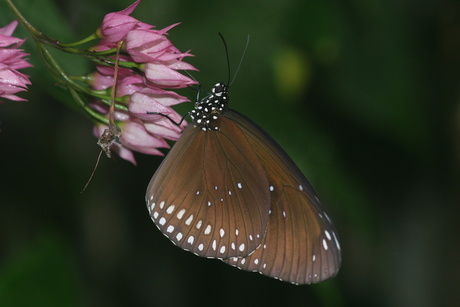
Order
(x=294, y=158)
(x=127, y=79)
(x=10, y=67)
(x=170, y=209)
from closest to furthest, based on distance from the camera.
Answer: (x=10, y=67) < (x=127, y=79) < (x=170, y=209) < (x=294, y=158)

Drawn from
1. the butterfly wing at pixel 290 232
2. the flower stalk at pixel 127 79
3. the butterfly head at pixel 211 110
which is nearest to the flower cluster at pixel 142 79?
the flower stalk at pixel 127 79

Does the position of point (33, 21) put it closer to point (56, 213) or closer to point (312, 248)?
point (312, 248)

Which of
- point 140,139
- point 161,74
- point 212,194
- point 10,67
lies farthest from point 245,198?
point 10,67

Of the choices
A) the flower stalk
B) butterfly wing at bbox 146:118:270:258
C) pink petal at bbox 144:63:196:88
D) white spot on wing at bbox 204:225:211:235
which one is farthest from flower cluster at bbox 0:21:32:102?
white spot on wing at bbox 204:225:211:235

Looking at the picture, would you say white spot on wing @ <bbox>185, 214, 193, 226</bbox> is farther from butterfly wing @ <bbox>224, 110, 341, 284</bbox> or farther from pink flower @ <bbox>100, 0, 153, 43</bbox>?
pink flower @ <bbox>100, 0, 153, 43</bbox>

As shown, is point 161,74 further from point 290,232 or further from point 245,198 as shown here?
point 290,232

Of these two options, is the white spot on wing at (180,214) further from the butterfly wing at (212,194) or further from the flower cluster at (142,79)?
the flower cluster at (142,79)

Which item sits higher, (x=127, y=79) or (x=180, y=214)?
(x=127, y=79)

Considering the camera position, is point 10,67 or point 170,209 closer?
point 10,67
